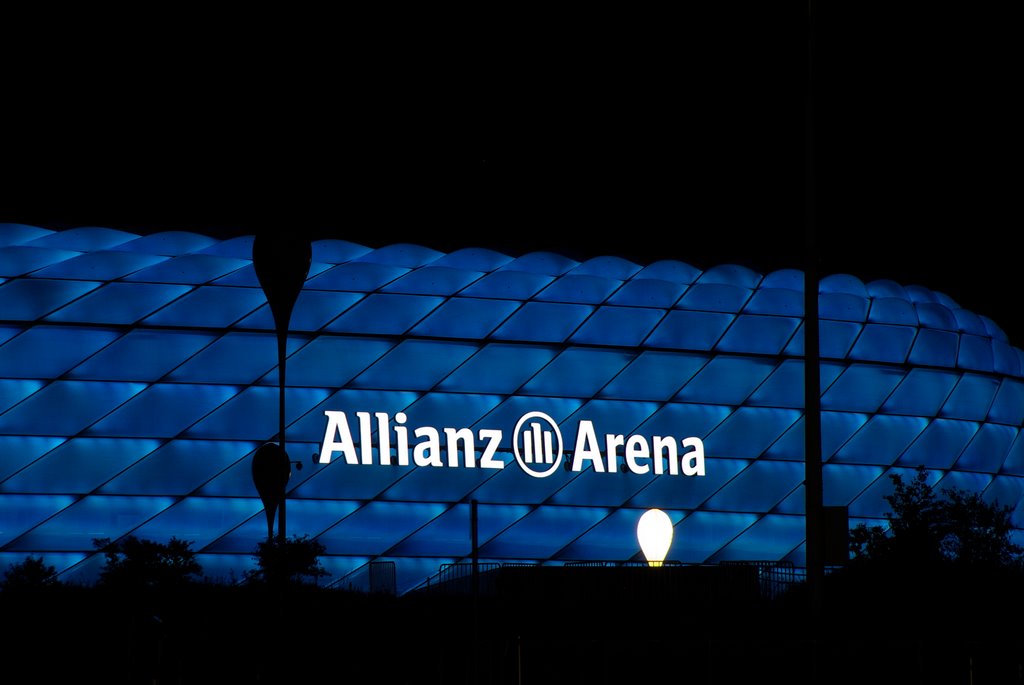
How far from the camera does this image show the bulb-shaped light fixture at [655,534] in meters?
35.5

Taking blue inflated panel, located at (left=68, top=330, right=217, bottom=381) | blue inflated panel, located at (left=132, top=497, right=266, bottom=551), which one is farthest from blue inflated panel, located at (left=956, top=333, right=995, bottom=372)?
blue inflated panel, located at (left=68, top=330, right=217, bottom=381)

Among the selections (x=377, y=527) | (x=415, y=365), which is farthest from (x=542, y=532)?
(x=415, y=365)

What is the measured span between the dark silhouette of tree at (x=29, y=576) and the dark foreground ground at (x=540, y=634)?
1.07m

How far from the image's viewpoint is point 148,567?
29.8 metres

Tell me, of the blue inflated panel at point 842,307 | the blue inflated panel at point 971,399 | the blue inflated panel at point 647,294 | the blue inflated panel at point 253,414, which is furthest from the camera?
the blue inflated panel at point 971,399

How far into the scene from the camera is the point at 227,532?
35906mm

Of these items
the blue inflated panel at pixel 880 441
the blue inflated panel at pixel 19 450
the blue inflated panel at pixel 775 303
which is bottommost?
the blue inflated panel at pixel 19 450

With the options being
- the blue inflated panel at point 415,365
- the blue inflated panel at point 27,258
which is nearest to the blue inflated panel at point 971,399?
the blue inflated panel at point 415,365

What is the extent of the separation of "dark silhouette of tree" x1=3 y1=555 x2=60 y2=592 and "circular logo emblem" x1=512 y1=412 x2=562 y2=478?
41.6ft

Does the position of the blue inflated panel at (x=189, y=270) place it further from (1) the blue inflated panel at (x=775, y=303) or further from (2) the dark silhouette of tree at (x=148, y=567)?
(1) the blue inflated panel at (x=775, y=303)

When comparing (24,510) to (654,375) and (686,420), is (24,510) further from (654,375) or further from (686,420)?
(686,420)

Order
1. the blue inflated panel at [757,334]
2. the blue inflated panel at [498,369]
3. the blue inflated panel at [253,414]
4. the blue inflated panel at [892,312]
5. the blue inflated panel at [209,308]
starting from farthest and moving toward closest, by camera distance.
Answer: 1. the blue inflated panel at [892,312]
2. the blue inflated panel at [757,334]
3. the blue inflated panel at [498,369]
4. the blue inflated panel at [209,308]
5. the blue inflated panel at [253,414]

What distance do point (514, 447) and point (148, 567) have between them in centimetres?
1168

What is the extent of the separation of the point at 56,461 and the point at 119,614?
43.6 ft
